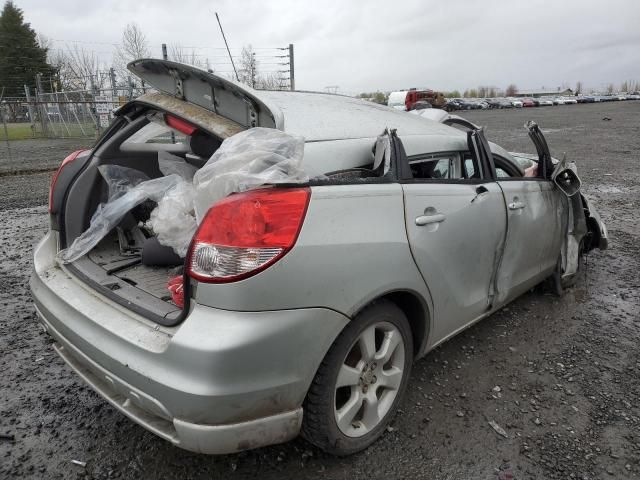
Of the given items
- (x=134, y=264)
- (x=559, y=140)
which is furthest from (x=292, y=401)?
(x=559, y=140)

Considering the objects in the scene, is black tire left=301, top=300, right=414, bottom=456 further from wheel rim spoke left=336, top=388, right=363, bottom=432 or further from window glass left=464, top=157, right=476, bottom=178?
window glass left=464, top=157, right=476, bottom=178

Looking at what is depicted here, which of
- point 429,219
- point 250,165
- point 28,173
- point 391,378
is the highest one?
point 250,165

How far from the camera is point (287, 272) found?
1755mm

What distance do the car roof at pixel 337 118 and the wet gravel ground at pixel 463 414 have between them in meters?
1.45

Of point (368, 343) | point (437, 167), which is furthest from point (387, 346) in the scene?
point (437, 167)

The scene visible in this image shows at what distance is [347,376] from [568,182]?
264 centimetres

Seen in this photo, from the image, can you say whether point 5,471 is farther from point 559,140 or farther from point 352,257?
point 559,140

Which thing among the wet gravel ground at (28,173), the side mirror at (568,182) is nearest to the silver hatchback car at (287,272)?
the side mirror at (568,182)

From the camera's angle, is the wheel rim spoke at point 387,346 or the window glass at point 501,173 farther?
the window glass at point 501,173

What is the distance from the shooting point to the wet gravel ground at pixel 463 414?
2199mm

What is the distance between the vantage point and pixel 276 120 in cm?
200

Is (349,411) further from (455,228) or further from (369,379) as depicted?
(455,228)

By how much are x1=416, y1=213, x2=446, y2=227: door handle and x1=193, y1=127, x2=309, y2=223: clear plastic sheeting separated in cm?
64

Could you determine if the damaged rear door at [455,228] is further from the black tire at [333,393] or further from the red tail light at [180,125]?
the red tail light at [180,125]
